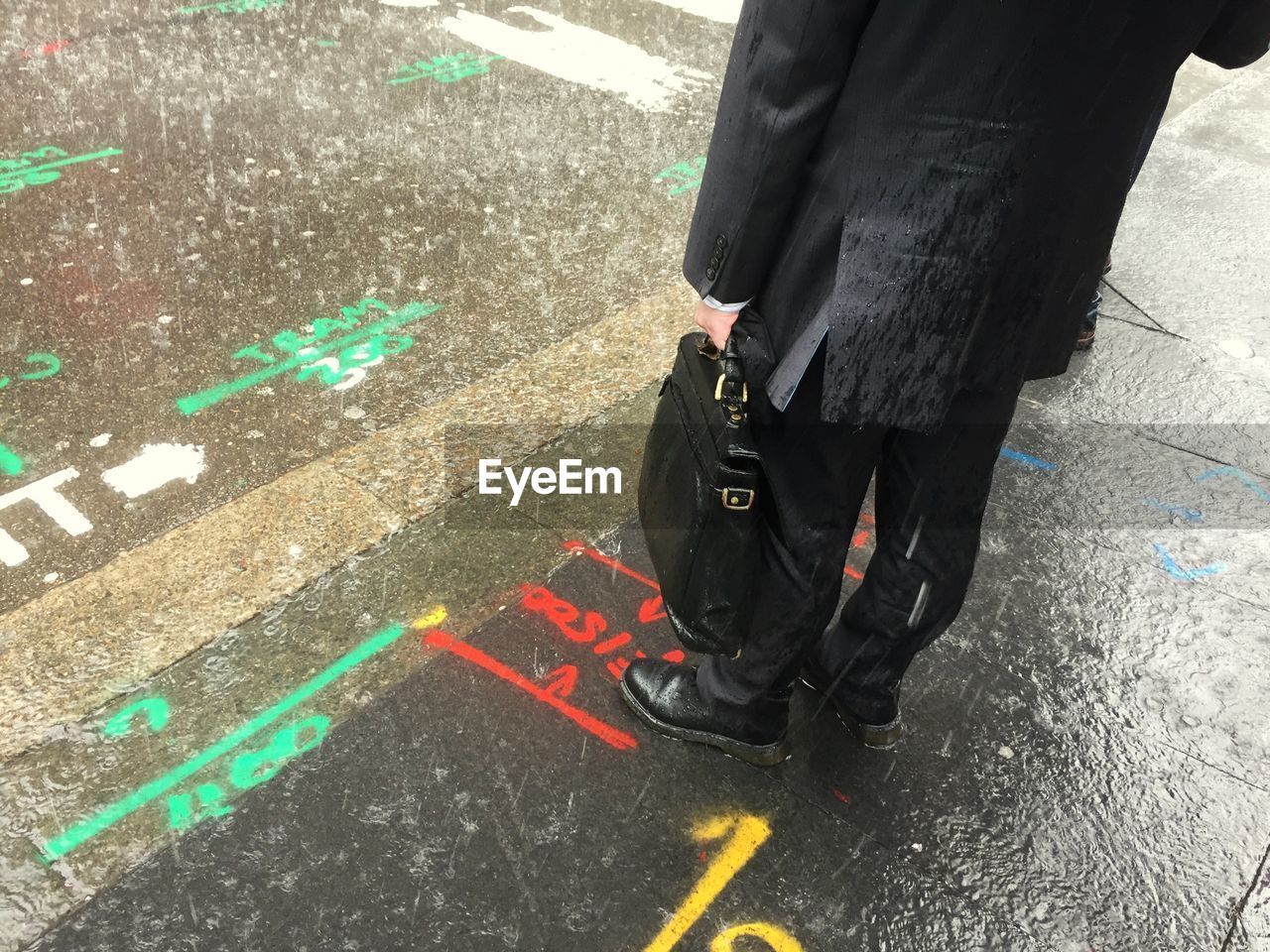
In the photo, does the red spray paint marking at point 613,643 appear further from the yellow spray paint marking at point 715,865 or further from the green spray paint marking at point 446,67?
the green spray paint marking at point 446,67

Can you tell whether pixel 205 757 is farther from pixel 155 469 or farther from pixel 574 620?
pixel 155 469

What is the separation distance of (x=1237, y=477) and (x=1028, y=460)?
0.73m

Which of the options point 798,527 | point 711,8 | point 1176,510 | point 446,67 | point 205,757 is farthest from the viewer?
point 711,8

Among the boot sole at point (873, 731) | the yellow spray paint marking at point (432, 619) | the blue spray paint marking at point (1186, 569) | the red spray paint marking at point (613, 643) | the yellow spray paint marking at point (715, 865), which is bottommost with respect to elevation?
the yellow spray paint marking at point (432, 619)

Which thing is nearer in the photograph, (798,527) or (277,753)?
(798,527)

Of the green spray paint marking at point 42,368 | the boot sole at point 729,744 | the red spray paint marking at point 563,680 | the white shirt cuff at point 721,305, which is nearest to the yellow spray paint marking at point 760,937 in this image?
the boot sole at point 729,744

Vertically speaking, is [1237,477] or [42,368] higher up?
[1237,477]

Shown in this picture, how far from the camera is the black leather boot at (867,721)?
8.19 feet

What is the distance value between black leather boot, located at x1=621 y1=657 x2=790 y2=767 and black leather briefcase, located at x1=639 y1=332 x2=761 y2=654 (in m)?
0.31

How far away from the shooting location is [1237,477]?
3613 millimetres

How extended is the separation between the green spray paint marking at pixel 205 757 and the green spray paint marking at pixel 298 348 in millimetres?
1285

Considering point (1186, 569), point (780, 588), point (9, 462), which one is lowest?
point (9, 462)

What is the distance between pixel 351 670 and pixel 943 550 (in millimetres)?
1422

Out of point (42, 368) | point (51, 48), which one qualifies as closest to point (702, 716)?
point (42, 368)
